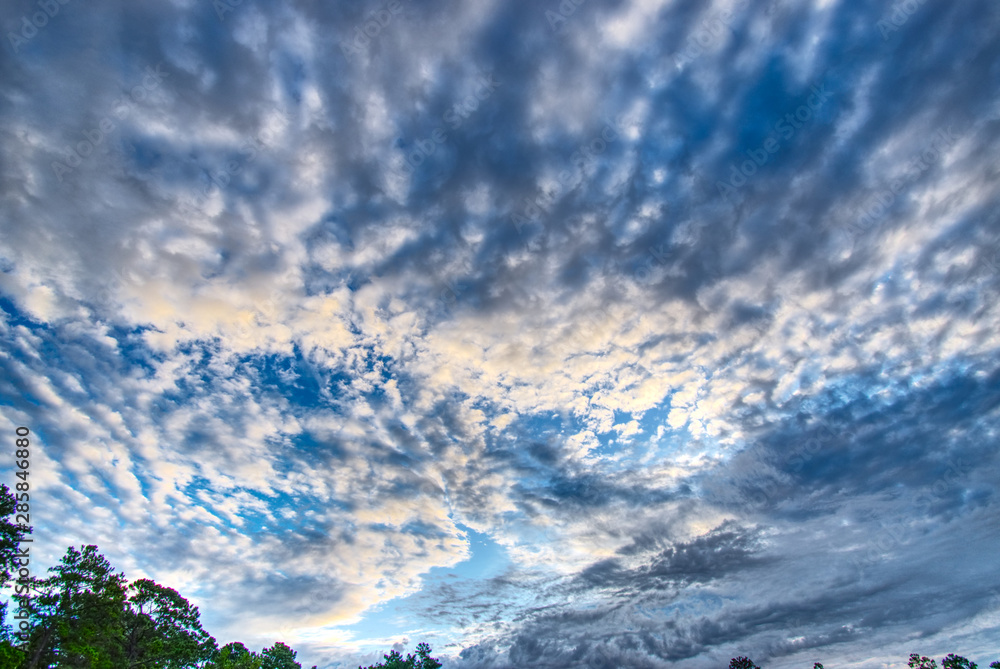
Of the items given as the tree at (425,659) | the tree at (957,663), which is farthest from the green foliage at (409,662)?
the tree at (957,663)

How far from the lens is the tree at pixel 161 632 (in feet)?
127

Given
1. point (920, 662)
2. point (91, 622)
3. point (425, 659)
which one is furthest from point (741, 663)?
point (91, 622)

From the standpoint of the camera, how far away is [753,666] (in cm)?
9031

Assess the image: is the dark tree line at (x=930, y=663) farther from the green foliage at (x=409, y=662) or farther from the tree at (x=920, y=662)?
the green foliage at (x=409, y=662)

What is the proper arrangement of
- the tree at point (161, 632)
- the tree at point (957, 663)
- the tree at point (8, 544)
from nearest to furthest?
the tree at point (8, 544) → the tree at point (161, 632) → the tree at point (957, 663)

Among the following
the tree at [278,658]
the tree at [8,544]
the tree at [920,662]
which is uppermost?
the tree at [8,544]

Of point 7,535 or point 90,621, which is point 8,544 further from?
point 90,621

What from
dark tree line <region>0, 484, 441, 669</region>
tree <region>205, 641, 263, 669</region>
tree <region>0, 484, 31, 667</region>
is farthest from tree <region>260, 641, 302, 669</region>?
tree <region>0, 484, 31, 667</region>

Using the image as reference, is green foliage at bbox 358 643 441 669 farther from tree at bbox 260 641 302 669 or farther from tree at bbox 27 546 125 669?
tree at bbox 27 546 125 669

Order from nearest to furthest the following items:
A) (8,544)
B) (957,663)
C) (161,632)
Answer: (8,544) < (161,632) < (957,663)

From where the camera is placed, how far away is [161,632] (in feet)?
135

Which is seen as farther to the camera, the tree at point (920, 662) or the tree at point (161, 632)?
the tree at point (920, 662)

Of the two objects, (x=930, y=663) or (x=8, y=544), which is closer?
(x=8, y=544)

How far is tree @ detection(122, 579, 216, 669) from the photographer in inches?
1529
